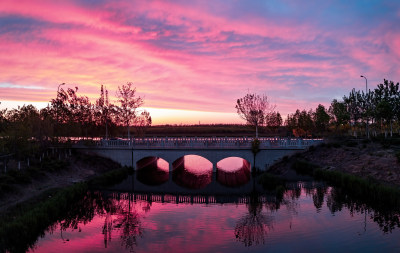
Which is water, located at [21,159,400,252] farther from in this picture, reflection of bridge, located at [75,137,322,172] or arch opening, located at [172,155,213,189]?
reflection of bridge, located at [75,137,322,172]

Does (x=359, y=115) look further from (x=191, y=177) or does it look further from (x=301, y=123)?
(x=191, y=177)

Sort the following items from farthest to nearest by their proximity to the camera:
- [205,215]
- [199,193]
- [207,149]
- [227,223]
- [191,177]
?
[191,177] → [207,149] → [199,193] → [205,215] → [227,223]

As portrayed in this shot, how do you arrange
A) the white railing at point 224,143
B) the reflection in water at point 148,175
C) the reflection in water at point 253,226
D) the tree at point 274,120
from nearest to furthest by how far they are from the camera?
the reflection in water at point 253,226, the reflection in water at point 148,175, the white railing at point 224,143, the tree at point 274,120

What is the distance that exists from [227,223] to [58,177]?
23.9 meters

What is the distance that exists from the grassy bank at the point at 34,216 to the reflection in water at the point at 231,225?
0.81 m

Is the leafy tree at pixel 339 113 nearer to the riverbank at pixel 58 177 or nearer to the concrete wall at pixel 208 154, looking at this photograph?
the concrete wall at pixel 208 154

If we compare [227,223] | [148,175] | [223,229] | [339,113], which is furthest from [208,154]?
[339,113]

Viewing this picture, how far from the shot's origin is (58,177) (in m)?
37.8

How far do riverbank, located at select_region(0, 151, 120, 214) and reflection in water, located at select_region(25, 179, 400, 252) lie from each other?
454cm

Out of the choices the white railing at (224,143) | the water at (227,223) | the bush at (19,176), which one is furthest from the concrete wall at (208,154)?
the bush at (19,176)

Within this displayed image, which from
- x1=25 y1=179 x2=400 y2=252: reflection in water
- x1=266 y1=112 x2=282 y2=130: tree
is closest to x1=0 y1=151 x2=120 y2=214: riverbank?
x1=25 y1=179 x2=400 y2=252: reflection in water

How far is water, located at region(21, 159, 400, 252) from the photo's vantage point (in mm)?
20109

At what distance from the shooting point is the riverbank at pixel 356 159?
34000 millimetres

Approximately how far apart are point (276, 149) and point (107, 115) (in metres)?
36.7
